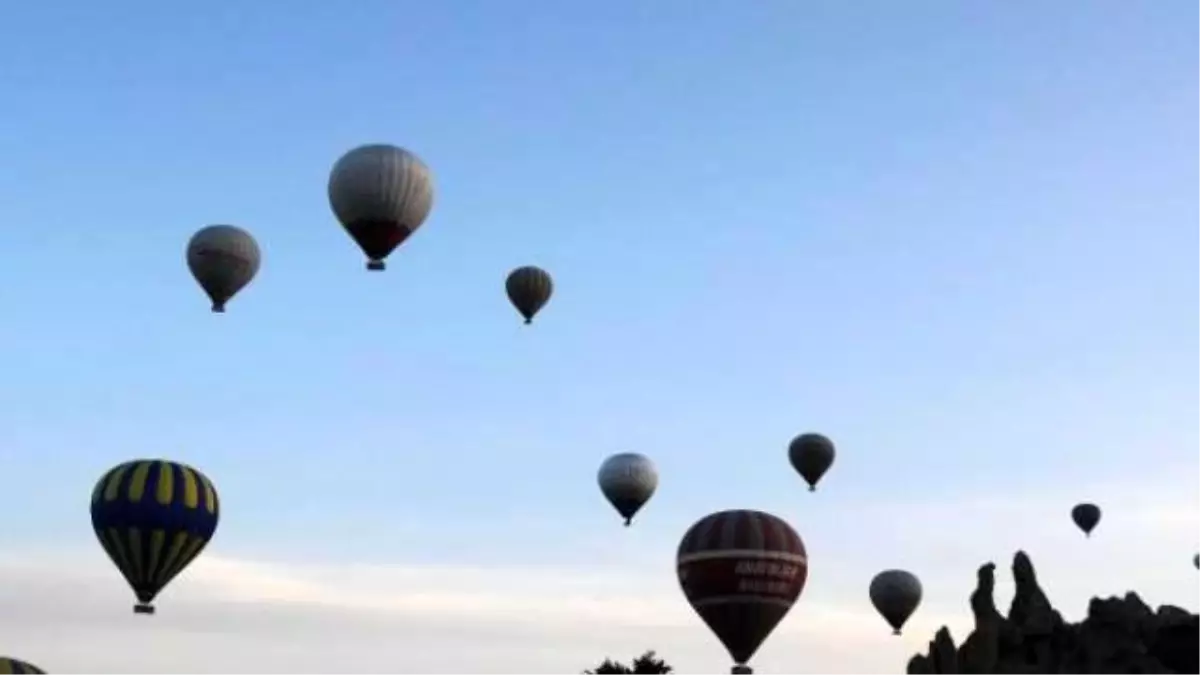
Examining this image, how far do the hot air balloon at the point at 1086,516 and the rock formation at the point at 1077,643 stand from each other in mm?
37887

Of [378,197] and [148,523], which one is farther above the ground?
[378,197]

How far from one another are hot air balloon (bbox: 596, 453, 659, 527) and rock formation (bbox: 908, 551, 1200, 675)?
2987cm

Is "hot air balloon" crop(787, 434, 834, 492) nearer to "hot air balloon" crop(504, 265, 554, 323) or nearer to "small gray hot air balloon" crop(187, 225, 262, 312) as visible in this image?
"hot air balloon" crop(504, 265, 554, 323)

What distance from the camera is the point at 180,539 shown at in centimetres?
6078

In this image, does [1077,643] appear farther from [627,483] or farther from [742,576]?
[627,483]

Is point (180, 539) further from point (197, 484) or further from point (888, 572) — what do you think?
point (888, 572)

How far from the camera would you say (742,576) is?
194ft

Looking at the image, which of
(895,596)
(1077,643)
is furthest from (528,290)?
(1077,643)

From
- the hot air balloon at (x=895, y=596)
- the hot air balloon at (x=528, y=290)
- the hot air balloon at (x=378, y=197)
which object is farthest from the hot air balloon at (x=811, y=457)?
the hot air balloon at (x=378, y=197)

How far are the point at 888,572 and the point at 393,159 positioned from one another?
31968 mm

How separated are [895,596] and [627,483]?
12.3m

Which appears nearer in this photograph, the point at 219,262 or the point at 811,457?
the point at 219,262

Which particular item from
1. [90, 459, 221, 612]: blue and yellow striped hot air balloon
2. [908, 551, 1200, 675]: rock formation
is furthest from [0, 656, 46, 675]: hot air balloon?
[908, 551, 1200, 675]: rock formation

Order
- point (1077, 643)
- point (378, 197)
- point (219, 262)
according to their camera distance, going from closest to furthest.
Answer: point (1077, 643) → point (378, 197) → point (219, 262)
